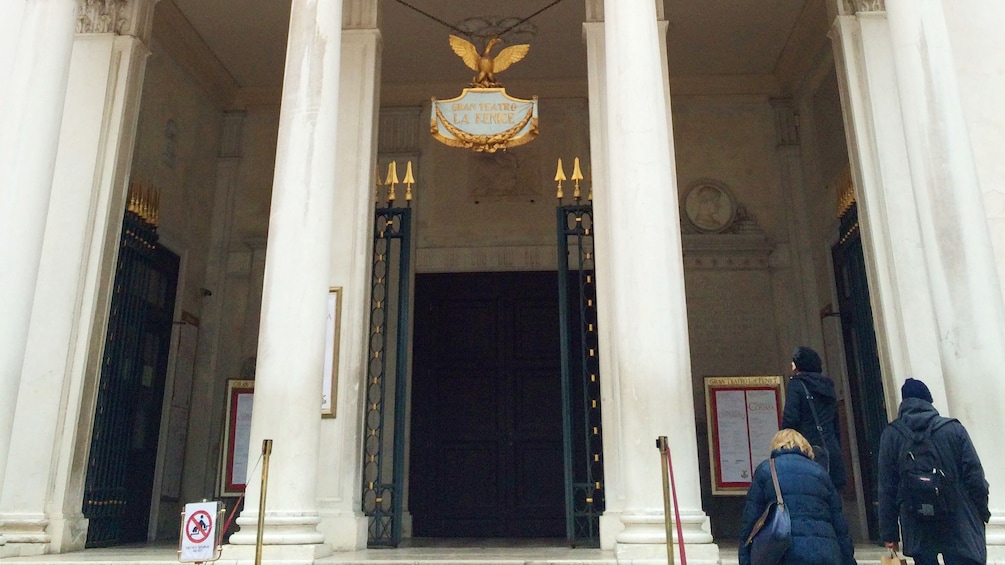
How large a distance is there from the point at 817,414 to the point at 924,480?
0.85 meters

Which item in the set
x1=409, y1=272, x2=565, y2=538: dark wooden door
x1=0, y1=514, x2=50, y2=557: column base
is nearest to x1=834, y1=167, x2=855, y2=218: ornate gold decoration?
x1=409, y1=272, x2=565, y2=538: dark wooden door

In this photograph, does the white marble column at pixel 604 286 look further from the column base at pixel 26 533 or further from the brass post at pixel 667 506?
the column base at pixel 26 533

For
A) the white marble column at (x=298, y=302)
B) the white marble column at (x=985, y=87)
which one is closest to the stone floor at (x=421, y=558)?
the white marble column at (x=298, y=302)

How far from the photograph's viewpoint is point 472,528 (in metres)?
11.2

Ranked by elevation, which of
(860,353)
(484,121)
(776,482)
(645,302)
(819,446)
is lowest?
(776,482)

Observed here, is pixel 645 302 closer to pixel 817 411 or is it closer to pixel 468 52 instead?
pixel 817 411

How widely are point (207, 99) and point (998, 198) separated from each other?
1029 centimetres

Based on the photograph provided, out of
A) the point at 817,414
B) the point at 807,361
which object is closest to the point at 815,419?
the point at 817,414

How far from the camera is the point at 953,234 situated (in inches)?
262

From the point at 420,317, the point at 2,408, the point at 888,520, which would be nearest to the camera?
the point at 888,520

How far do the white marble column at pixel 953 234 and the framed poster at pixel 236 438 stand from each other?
7.69 metres

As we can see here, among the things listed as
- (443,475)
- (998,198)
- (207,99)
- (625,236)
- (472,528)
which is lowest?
(472,528)

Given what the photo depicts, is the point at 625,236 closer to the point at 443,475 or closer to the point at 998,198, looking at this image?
the point at 998,198

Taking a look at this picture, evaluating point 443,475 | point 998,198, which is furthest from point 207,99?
point 998,198
